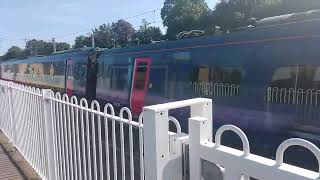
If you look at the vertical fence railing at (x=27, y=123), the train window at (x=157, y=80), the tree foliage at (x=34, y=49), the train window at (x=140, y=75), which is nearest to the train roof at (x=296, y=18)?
the train window at (x=157, y=80)

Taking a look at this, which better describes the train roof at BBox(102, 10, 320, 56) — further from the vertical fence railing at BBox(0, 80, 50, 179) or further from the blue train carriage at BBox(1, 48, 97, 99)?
the blue train carriage at BBox(1, 48, 97, 99)

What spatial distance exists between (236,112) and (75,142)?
348 centimetres

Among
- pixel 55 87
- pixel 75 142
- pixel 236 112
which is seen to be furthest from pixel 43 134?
pixel 55 87

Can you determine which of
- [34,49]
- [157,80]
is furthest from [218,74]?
[34,49]

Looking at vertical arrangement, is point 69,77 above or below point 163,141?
below

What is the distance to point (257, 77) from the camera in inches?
250

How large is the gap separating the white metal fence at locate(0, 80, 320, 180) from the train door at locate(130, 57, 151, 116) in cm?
335

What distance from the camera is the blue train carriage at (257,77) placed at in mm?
5461

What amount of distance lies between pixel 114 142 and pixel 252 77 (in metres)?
3.78

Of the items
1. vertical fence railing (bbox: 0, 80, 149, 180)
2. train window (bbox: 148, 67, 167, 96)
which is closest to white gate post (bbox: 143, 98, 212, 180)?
vertical fence railing (bbox: 0, 80, 149, 180)

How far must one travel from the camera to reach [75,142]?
13.3 feet

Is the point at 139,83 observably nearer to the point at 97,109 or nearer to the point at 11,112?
the point at 11,112

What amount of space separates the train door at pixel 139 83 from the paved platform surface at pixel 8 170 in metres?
4.01

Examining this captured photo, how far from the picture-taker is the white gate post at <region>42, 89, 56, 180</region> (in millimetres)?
4758
